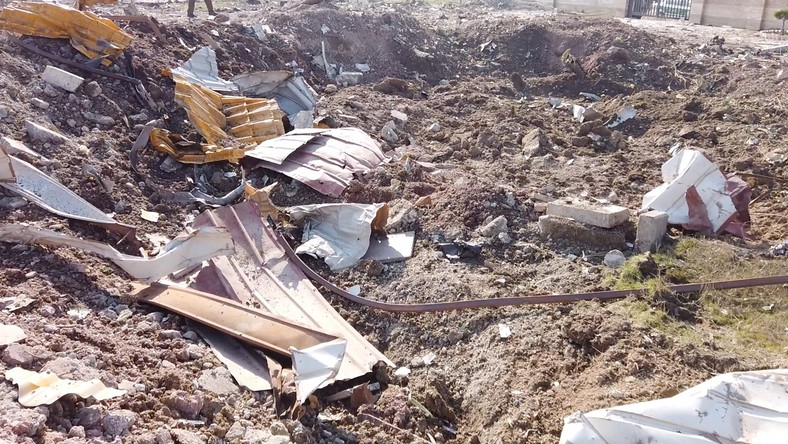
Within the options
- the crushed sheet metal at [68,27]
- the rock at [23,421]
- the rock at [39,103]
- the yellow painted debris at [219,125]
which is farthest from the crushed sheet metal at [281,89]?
the rock at [23,421]

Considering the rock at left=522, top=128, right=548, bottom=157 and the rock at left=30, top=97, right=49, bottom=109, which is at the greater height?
the rock at left=30, top=97, right=49, bottom=109

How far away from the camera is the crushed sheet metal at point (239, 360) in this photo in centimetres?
383

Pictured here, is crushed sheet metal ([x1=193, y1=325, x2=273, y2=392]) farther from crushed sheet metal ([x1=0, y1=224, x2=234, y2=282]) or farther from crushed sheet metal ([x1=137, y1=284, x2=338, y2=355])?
crushed sheet metal ([x1=0, y1=224, x2=234, y2=282])

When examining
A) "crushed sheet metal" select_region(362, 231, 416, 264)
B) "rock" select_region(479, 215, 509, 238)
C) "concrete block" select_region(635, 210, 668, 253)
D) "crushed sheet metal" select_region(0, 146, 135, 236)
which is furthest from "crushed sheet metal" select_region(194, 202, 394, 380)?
"concrete block" select_region(635, 210, 668, 253)

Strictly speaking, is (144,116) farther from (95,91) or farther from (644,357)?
(644,357)

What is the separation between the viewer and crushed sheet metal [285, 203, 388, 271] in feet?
18.3

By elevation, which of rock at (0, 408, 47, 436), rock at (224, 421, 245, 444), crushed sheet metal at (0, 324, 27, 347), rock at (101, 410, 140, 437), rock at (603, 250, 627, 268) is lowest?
rock at (603, 250, 627, 268)

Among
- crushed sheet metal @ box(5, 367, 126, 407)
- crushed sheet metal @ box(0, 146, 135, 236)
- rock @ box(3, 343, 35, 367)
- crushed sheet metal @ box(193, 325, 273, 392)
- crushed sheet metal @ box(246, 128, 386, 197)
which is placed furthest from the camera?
crushed sheet metal @ box(246, 128, 386, 197)

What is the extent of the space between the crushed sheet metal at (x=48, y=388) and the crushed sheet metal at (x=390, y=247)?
8.83 ft

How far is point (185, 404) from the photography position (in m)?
3.32

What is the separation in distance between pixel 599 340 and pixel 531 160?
414cm

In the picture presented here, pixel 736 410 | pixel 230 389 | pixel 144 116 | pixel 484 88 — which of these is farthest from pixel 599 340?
pixel 484 88

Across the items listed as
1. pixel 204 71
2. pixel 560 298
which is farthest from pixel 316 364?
pixel 204 71

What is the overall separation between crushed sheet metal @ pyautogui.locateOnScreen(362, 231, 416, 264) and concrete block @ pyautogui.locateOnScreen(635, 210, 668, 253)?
1907mm
